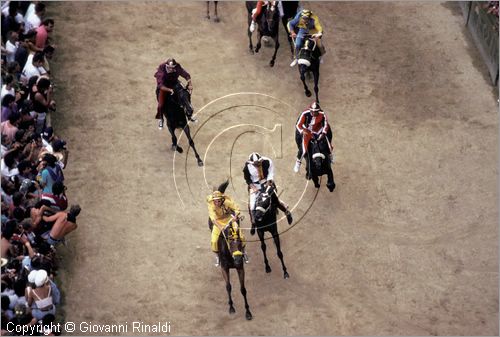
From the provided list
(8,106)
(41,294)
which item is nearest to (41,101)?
(8,106)

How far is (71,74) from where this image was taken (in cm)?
2942

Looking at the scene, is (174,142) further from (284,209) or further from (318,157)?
(284,209)

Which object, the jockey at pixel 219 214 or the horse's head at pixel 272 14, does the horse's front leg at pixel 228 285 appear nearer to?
the jockey at pixel 219 214

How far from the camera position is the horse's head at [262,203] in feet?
77.3

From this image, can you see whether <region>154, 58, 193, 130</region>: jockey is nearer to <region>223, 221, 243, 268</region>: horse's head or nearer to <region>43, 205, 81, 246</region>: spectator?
<region>43, 205, 81, 246</region>: spectator

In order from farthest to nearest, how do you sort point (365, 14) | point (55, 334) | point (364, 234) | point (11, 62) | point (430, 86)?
point (365, 14), point (430, 86), point (11, 62), point (364, 234), point (55, 334)

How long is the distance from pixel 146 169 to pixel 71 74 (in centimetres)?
362

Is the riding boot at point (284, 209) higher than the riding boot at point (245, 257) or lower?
higher

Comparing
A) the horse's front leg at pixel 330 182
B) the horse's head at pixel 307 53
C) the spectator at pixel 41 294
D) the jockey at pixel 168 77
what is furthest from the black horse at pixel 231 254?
the horse's head at pixel 307 53

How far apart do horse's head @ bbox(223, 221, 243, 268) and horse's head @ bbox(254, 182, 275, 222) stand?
64cm

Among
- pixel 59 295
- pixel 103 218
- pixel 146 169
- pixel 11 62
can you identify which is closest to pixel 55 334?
pixel 59 295

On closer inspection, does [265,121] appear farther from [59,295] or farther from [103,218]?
[59,295]

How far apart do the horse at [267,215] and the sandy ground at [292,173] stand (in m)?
0.73

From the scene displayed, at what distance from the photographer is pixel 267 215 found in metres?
23.8
